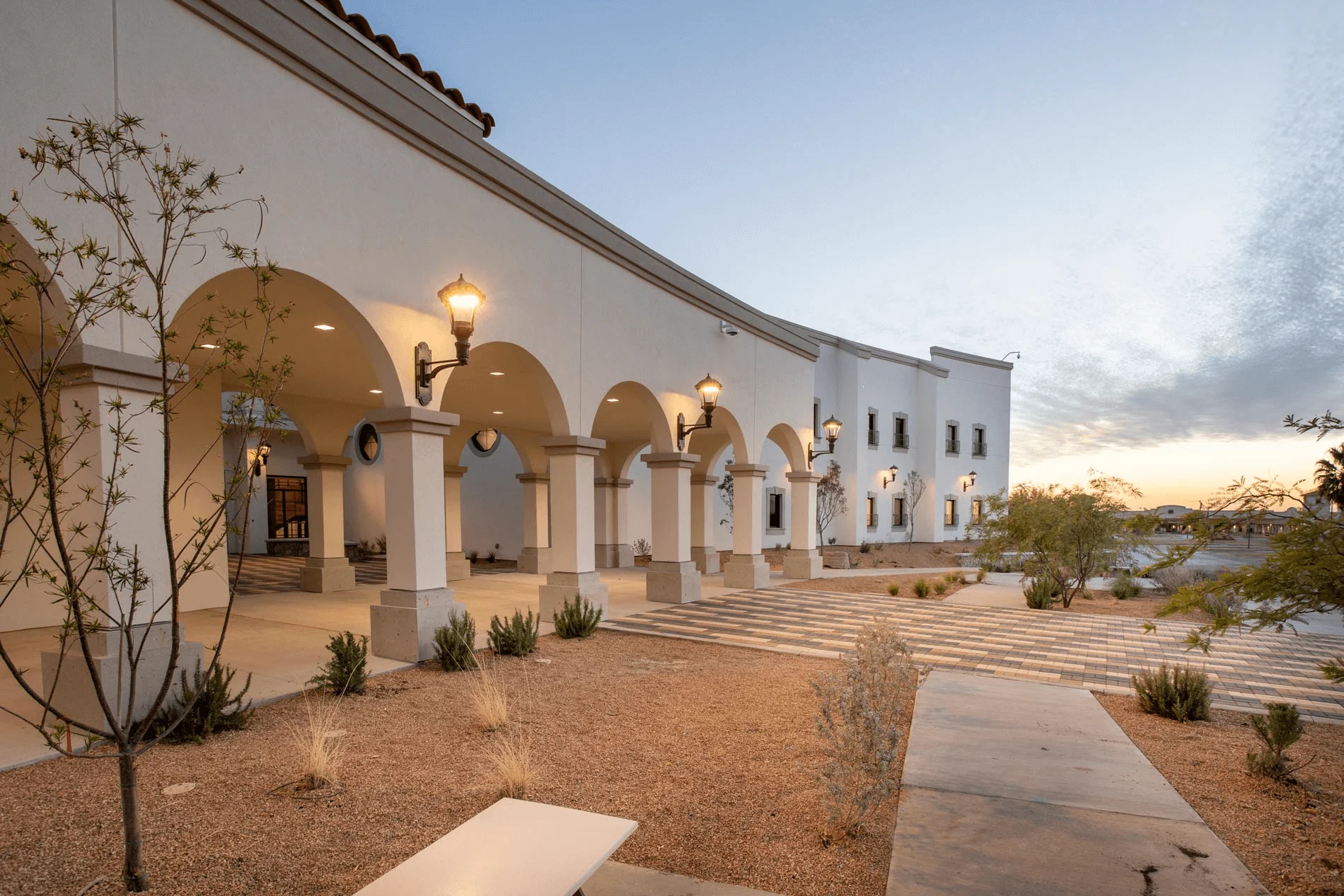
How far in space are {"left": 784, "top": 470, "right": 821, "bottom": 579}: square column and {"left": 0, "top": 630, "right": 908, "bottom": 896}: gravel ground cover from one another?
10.2 m

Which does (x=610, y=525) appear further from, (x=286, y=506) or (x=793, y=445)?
(x=286, y=506)

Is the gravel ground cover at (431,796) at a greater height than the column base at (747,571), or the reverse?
the gravel ground cover at (431,796)

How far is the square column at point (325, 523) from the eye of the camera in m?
13.4

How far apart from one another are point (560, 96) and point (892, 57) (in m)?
11.2

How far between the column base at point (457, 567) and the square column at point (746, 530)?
5.94 meters

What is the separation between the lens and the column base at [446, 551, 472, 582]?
1560cm

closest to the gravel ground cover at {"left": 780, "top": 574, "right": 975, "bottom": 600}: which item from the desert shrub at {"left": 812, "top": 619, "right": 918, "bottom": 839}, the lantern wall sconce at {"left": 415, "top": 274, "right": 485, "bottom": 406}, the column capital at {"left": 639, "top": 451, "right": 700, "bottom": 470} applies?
the column capital at {"left": 639, "top": 451, "right": 700, "bottom": 470}

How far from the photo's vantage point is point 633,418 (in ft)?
52.4

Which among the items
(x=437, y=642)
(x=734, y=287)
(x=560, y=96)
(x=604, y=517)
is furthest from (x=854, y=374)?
(x=734, y=287)

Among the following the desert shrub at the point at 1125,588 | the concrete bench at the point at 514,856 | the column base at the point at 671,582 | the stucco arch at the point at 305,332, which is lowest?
the desert shrub at the point at 1125,588

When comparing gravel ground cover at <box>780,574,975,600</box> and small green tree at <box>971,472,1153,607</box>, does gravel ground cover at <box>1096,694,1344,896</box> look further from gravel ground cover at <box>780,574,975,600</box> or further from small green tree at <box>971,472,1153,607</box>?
gravel ground cover at <box>780,574,975,600</box>

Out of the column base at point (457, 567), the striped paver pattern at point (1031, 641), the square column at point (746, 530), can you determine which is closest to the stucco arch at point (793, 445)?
the square column at point (746, 530)

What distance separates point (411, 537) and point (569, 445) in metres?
2.88

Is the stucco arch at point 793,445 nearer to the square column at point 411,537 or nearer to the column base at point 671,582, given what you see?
the column base at point 671,582
